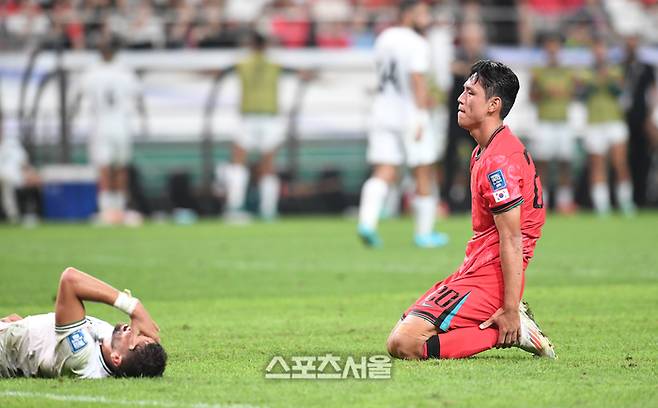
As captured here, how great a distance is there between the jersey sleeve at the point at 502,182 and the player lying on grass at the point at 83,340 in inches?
79.9

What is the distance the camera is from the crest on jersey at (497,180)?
7.45 meters

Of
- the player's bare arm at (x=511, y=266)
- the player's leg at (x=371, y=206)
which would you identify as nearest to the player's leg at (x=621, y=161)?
the player's leg at (x=371, y=206)

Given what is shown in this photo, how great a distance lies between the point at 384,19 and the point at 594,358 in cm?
1827

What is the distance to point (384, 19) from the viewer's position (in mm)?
25531

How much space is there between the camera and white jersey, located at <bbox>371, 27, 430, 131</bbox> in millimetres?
16438

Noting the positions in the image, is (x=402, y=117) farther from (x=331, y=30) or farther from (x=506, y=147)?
(x=506, y=147)

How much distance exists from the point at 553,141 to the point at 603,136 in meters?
0.90

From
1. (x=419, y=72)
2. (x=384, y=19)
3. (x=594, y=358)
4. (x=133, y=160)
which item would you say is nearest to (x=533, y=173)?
(x=594, y=358)

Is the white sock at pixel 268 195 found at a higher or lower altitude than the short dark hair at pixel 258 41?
lower

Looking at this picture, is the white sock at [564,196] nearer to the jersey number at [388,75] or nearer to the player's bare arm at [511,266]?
the jersey number at [388,75]

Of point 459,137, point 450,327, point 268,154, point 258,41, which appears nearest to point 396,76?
point 258,41

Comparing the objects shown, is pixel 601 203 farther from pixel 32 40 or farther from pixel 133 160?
pixel 32 40

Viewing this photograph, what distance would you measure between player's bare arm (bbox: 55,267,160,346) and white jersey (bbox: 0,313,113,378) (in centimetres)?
6

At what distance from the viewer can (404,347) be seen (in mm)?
7609
